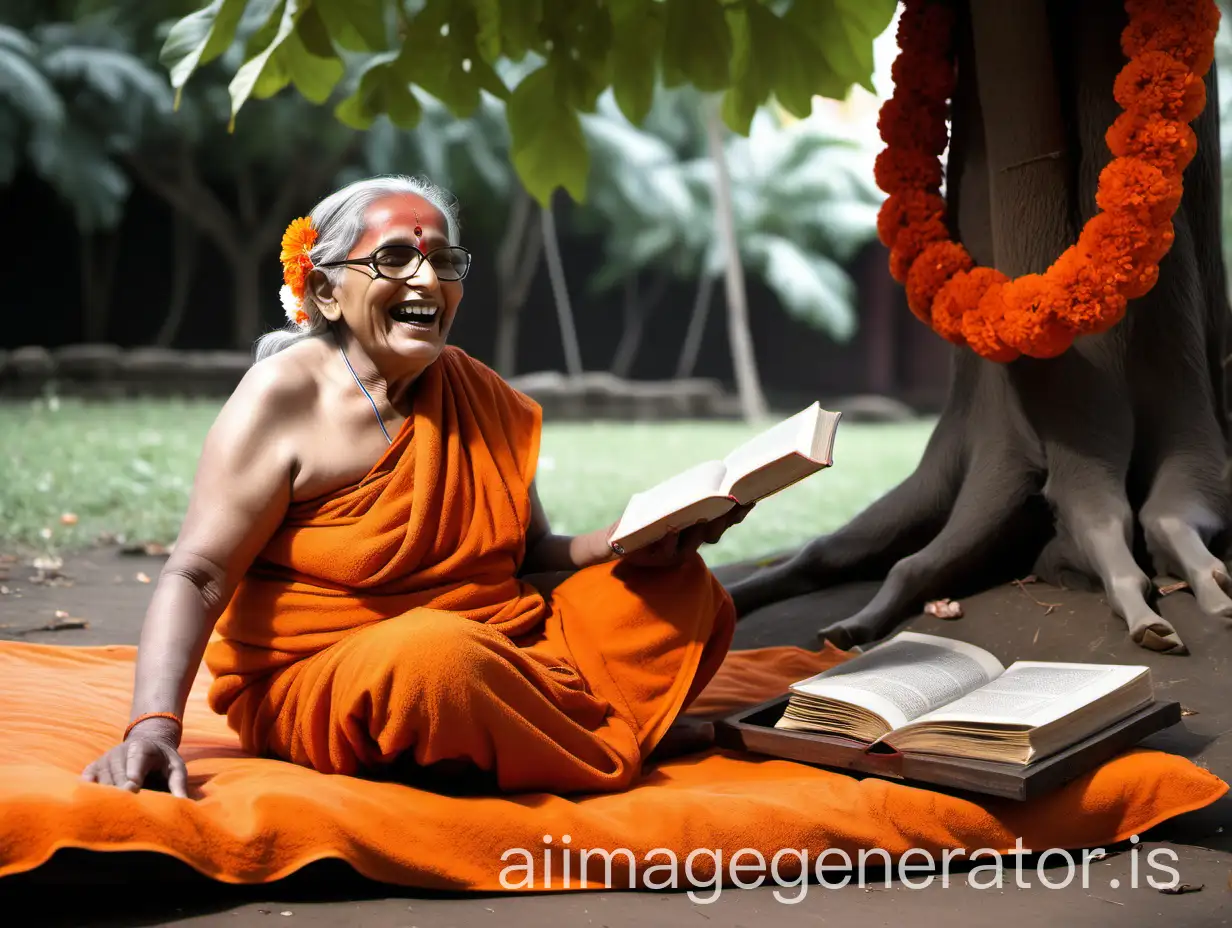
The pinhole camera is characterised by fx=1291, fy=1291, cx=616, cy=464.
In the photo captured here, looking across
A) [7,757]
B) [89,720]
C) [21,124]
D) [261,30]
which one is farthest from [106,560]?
[21,124]

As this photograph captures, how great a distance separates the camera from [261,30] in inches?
165

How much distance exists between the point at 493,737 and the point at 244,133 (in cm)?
1542

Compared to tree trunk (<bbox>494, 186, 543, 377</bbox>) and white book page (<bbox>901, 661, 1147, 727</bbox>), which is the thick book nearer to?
white book page (<bbox>901, 661, 1147, 727</bbox>)

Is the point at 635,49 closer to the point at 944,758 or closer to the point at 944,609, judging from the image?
the point at 944,609

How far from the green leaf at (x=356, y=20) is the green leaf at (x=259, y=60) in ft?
0.39

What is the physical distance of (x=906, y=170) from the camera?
418 centimetres

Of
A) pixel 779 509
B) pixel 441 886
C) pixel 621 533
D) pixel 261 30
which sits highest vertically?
pixel 261 30

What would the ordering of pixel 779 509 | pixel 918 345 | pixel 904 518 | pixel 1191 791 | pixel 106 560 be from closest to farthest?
pixel 1191 791
pixel 904 518
pixel 106 560
pixel 779 509
pixel 918 345

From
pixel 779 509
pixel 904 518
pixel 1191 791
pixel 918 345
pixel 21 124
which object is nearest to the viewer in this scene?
pixel 1191 791

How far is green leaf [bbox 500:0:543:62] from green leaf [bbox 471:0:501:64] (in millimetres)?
37

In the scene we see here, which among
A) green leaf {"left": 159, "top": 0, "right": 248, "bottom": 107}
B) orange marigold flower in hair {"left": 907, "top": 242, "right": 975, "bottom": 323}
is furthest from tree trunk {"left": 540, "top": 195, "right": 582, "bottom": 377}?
orange marigold flower in hair {"left": 907, "top": 242, "right": 975, "bottom": 323}

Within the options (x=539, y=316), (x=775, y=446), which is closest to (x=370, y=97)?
(x=775, y=446)

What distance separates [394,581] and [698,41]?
2390mm

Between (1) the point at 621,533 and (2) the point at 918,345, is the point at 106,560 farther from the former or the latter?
(2) the point at 918,345
